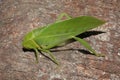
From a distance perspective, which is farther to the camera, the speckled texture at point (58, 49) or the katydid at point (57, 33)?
the katydid at point (57, 33)

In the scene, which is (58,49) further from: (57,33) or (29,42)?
(29,42)

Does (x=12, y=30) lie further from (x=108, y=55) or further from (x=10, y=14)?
(x=108, y=55)

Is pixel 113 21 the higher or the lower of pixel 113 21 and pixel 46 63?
the higher

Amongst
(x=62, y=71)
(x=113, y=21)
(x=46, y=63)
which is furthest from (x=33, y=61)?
(x=113, y=21)

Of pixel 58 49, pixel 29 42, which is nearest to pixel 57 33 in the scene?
pixel 58 49

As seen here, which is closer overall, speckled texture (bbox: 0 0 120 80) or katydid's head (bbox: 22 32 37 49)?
speckled texture (bbox: 0 0 120 80)
